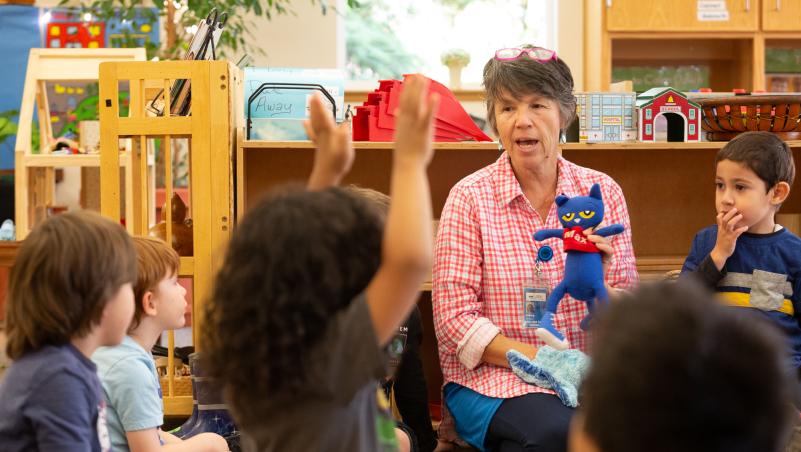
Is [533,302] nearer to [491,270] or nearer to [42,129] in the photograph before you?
[491,270]

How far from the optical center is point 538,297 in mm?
2268

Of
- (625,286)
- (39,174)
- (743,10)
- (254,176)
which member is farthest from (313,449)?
(743,10)

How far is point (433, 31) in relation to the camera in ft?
19.8

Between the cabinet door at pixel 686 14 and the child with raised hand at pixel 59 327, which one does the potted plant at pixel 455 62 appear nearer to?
the cabinet door at pixel 686 14

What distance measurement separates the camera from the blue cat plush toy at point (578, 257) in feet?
6.90

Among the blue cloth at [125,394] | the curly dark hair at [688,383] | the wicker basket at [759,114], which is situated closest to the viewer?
the curly dark hair at [688,383]

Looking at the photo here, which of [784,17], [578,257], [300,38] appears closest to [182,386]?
[578,257]

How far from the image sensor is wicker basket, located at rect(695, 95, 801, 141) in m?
2.76

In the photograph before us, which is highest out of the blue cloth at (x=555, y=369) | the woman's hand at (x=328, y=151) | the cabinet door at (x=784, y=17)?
the cabinet door at (x=784, y=17)

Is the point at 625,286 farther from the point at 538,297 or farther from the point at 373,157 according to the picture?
the point at 373,157

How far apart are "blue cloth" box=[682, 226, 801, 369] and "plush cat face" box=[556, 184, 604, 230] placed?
1.23 ft

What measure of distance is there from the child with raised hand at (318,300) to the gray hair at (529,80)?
1.26 m

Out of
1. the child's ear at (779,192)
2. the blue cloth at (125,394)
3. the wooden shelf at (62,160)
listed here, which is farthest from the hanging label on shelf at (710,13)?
the blue cloth at (125,394)

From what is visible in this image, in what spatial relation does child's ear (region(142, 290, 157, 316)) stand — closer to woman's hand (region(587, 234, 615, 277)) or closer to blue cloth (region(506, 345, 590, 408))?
blue cloth (region(506, 345, 590, 408))
